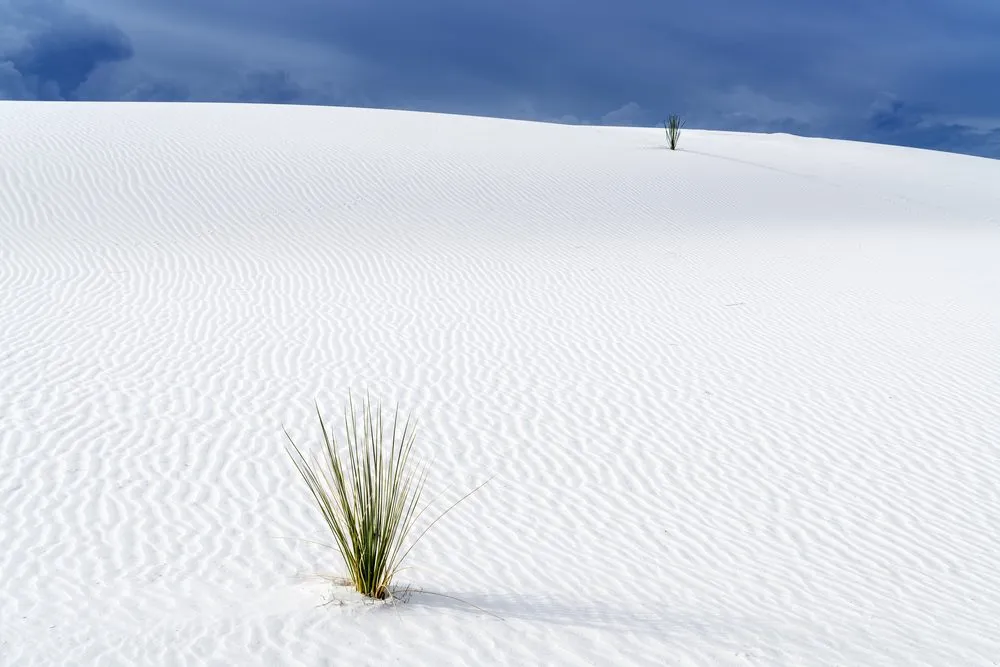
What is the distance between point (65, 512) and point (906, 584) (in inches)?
199

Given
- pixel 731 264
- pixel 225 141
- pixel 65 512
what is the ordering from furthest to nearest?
pixel 225 141 < pixel 731 264 < pixel 65 512

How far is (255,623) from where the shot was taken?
12.2ft

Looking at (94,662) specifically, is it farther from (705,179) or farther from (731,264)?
(705,179)

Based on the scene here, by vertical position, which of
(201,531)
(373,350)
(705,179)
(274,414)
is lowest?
(201,531)

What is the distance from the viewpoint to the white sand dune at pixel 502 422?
3926mm

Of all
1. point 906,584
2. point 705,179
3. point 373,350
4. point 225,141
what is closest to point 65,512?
point 373,350

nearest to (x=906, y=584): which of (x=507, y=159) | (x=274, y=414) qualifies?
(x=274, y=414)

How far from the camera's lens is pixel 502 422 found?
6.93 meters

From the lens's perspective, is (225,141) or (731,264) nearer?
(731,264)

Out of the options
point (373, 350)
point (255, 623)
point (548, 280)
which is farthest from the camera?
point (548, 280)

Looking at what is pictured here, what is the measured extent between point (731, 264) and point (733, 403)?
7000 mm

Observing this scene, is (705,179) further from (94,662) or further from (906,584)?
(94,662)

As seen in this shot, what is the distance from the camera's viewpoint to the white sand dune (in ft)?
12.9

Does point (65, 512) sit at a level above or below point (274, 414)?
below
